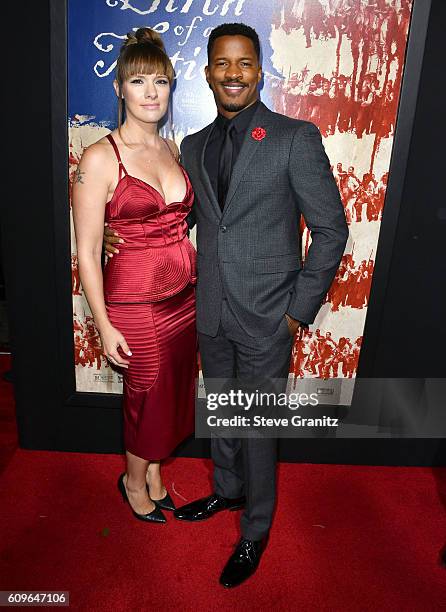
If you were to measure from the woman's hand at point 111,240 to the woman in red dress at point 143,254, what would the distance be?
0.03 m

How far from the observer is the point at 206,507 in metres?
2.54

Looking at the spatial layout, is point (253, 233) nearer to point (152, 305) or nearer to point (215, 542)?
point (152, 305)

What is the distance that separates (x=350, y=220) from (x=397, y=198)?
9.1 inches

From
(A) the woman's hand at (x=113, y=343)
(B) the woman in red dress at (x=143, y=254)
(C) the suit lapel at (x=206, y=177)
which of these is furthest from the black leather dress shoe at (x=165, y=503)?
(C) the suit lapel at (x=206, y=177)

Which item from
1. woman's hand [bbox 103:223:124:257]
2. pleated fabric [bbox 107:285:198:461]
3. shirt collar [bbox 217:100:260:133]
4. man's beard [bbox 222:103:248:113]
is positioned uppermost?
man's beard [bbox 222:103:248:113]

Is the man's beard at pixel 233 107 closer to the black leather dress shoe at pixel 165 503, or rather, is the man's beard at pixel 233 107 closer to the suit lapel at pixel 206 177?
the suit lapel at pixel 206 177

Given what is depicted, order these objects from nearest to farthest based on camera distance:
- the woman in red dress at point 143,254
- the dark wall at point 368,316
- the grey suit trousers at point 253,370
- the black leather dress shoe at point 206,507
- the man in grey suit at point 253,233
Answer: the man in grey suit at point 253,233
the woman in red dress at point 143,254
the grey suit trousers at point 253,370
the dark wall at point 368,316
the black leather dress shoe at point 206,507

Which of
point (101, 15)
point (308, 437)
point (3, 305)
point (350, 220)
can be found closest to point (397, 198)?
point (350, 220)

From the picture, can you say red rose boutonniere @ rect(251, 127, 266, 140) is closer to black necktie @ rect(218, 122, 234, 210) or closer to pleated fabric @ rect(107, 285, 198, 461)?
black necktie @ rect(218, 122, 234, 210)

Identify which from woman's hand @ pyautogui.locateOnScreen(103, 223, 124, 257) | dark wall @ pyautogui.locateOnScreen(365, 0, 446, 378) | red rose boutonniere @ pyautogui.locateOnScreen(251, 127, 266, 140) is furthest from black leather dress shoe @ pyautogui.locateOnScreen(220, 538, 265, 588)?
red rose boutonniere @ pyautogui.locateOnScreen(251, 127, 266, 140)

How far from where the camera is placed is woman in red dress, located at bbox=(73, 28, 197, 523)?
78.2 inches

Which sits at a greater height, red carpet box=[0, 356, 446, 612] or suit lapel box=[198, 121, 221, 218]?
suit lapel box=[198, 121, 221, 218]

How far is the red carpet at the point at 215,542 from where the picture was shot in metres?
2.11

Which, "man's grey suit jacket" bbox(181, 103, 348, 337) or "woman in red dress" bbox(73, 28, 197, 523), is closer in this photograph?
"man's grey suit jacket" bbox(181, 103, 348, 337)
